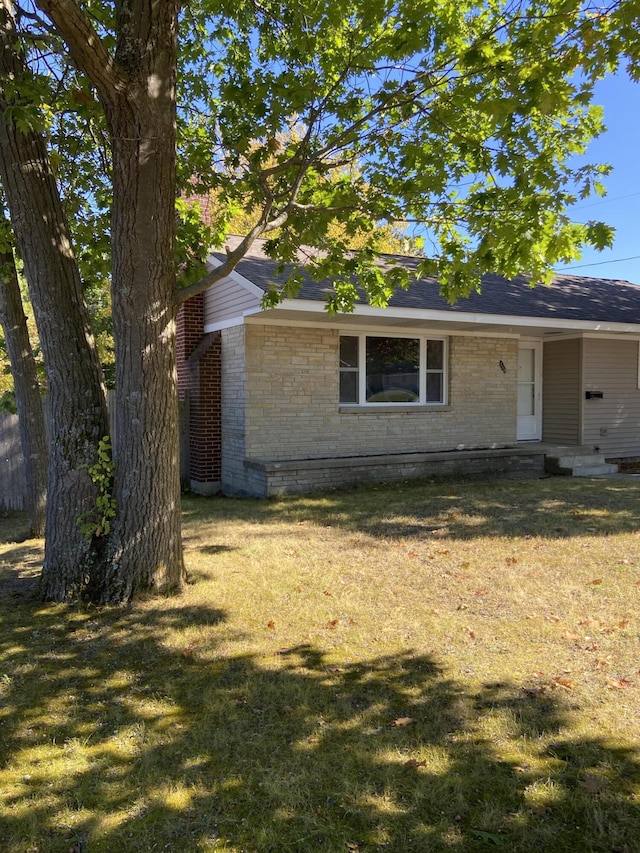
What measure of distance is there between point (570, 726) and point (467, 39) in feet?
20.5

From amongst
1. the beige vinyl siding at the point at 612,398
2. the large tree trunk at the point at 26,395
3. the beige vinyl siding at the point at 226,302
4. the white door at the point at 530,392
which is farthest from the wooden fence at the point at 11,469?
the beige vinyl siding at the point at 612,398

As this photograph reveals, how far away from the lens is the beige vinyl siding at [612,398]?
532 inches

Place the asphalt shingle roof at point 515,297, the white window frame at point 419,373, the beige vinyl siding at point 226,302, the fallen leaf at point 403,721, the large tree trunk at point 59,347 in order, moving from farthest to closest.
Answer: the white window frame at point 419,373 < the asphalt shingle roof at point 515,297 < the beige vinyl siding at point 226,302 < the large tree trunk at point 59,347 < the fallen leaf at point 403,721

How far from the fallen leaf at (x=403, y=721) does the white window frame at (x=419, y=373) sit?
329 inches

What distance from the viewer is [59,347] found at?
4.82 metres

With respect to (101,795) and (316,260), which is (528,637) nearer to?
(101,795)

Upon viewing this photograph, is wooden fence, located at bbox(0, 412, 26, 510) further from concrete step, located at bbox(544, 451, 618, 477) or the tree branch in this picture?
concrete step, located at bbox(544, 451, 618, 477)

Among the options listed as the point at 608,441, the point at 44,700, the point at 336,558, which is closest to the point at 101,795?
the point at 44,700

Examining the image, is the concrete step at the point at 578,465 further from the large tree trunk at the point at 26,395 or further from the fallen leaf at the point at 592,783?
the fallen leaf at the point at 592,783

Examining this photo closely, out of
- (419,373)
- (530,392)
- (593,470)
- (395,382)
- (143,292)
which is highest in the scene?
(143,292)

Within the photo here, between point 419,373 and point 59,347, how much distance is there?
8.27 m

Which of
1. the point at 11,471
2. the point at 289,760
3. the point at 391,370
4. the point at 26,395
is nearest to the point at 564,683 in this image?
the point at 289,760

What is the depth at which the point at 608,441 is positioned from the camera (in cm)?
1376

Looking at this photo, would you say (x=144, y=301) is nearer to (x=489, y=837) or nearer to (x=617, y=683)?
(x=489, y=837)
